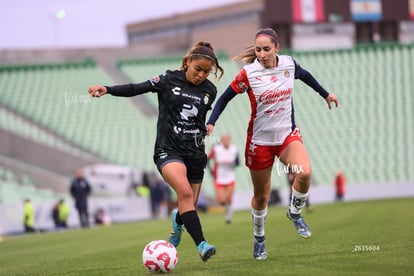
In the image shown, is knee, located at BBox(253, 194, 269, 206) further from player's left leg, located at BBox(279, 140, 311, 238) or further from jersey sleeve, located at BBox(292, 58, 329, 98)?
jersey sleeve, located at BBox(292, 58, 329, 98)

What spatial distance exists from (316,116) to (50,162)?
1300 centimetres

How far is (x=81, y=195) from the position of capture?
93.5ft

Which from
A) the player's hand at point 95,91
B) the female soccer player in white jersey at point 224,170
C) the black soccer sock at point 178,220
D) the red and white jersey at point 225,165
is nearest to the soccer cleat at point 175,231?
the black soccer sock at point 178,220

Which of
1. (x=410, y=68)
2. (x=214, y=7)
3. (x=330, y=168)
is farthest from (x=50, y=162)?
(x=214, y=7)

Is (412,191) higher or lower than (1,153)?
lower

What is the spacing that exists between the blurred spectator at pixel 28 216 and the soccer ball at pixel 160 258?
19.2 m

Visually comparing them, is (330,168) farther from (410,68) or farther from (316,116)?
(410,68)

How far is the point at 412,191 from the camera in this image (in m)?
35.4

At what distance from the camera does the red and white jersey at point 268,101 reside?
9.87m

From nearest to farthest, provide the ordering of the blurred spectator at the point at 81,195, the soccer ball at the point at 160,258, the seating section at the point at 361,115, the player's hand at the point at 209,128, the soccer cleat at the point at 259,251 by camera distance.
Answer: the soccer ball at the point at 160,258 < the player's hand at the point at 209,128 < the soccer cleat at the point at 259,251 < the blurred spectator at the point at 81,195 < the seating section at the point at 361,115

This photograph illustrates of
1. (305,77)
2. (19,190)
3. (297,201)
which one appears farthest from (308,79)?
(19,190)

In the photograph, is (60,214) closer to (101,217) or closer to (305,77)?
(101,217)

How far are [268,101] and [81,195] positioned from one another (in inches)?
763

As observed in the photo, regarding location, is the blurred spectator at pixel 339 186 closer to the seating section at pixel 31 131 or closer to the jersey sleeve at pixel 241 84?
the seating section at pixel 31 131
